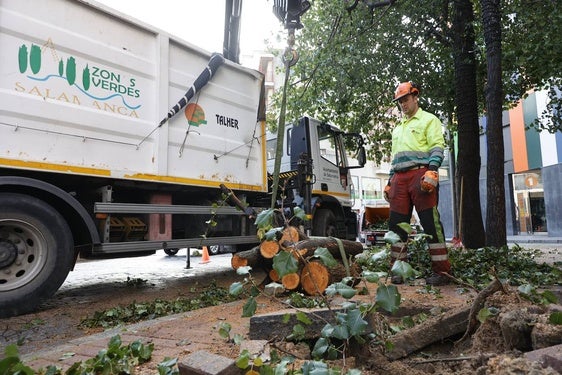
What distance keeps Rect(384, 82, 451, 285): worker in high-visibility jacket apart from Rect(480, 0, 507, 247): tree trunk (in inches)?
73.5

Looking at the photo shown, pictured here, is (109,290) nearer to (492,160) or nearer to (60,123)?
(60,123)

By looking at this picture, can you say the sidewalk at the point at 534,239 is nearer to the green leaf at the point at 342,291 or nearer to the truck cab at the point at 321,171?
the truck cab at the point at 321,171

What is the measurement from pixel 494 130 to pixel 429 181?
242 cm

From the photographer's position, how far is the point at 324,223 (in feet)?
23.7

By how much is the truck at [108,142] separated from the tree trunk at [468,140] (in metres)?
3.44

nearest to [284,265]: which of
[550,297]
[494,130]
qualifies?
[550,297]

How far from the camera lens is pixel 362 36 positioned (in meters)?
8.09

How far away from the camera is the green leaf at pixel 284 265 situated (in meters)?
1.82

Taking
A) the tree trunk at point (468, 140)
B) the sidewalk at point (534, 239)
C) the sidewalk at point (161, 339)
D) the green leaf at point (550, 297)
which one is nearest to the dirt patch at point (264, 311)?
the sidewalk at point (161, 339)

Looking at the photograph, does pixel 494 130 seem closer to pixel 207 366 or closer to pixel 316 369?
pixel 316 369

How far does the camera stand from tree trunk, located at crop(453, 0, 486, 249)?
6781 mm

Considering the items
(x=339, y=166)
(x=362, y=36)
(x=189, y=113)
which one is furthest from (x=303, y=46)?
(x=189, y=113)

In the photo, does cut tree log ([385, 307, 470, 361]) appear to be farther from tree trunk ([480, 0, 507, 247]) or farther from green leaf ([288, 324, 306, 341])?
tree trunk ([480, 0, 507, 247])

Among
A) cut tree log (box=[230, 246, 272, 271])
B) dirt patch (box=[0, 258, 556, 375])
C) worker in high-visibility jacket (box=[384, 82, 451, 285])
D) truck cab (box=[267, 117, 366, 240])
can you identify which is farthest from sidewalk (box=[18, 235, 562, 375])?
truck cab (box=[267, 117, 366, 240])
